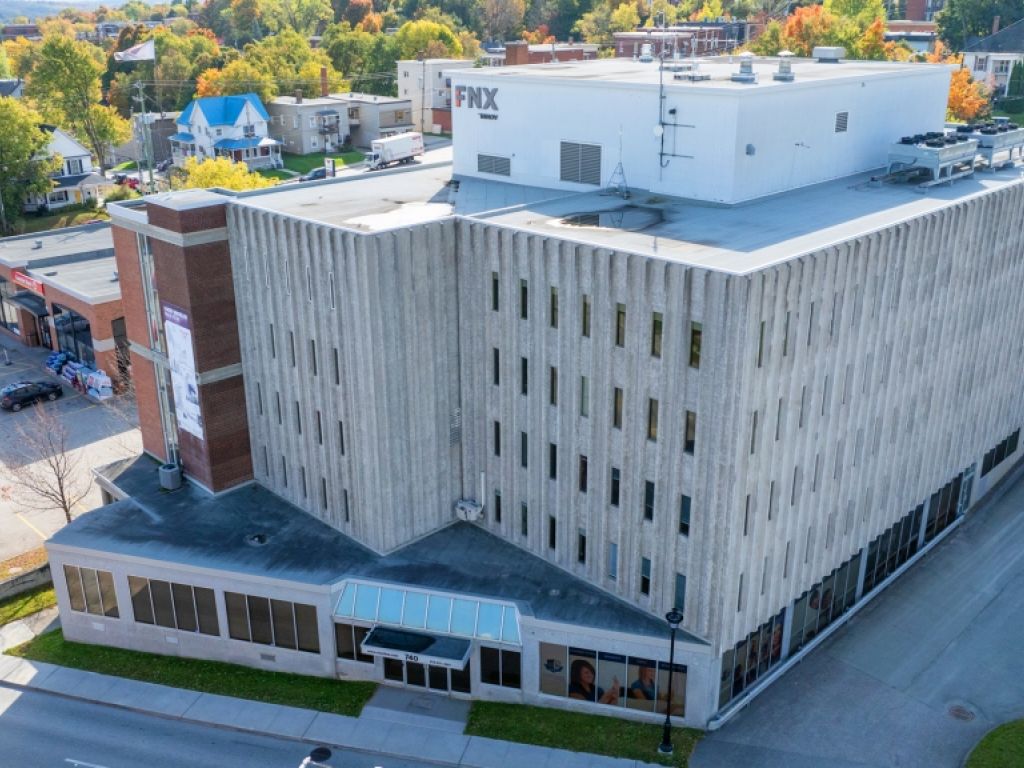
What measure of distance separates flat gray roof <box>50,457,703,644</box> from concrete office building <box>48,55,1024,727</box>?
15 cm

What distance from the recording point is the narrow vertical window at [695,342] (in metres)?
29.6

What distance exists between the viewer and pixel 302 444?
4047cm

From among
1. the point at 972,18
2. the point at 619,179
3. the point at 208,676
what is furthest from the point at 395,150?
the point at 972,18

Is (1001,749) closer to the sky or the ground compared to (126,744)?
closer to the sky

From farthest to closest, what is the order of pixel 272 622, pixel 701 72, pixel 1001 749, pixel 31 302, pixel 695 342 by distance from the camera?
pixel 31 302 → pixel 701 72 → pixel 272 622 → pixel 1001 749 → pixel 695 342

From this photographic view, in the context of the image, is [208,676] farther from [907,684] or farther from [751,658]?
[907,684]

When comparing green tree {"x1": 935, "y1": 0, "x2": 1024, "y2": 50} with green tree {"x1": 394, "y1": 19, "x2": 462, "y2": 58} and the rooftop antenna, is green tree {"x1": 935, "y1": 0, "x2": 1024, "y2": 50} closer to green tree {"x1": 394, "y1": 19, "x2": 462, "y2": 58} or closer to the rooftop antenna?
green tree {"x1": 394, "y1": 19, "x2": 462, "y2": 58}

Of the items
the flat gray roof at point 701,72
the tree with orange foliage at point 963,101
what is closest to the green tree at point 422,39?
the tree with orange foliage at point 963,101

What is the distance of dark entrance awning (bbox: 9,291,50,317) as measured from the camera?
71500 mm

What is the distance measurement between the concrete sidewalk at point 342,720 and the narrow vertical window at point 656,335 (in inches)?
545


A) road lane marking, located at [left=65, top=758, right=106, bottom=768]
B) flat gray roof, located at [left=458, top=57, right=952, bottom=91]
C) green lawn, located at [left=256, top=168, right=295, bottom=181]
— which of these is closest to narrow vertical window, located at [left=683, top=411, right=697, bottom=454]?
flat gray roof, located at [left=458, top=57, right=952, bottom=91]

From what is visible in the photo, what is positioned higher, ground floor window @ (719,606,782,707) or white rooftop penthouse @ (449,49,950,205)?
white rooftop penthouse @ (449,49,950,205)

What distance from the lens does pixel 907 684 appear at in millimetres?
35500

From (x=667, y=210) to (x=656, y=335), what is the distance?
9189 mm
